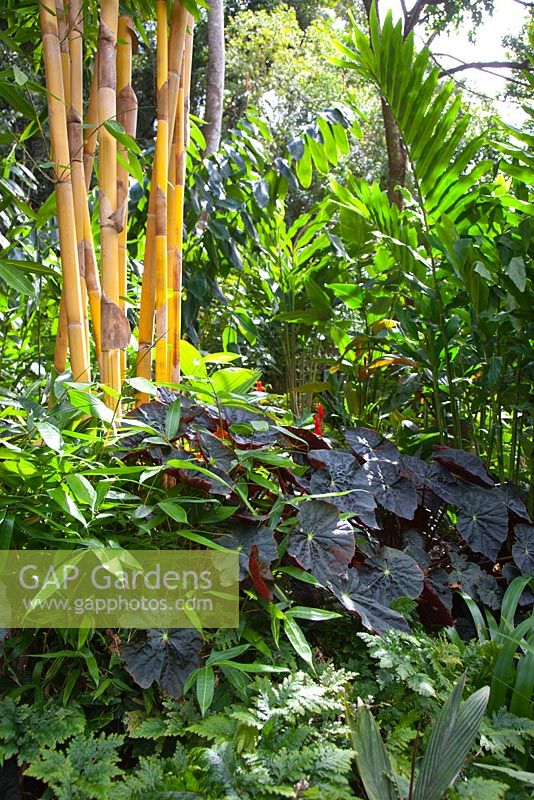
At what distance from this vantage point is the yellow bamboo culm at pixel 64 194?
1.21 metres

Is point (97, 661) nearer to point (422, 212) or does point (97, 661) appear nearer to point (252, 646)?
point (252, 646)

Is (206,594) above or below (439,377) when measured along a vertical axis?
below

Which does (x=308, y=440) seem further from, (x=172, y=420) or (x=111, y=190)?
(x=111, y=190)

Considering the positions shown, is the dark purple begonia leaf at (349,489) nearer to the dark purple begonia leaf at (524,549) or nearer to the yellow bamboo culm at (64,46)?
the dark purple begonia leaf at (524,549)

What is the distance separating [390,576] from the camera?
1.13m

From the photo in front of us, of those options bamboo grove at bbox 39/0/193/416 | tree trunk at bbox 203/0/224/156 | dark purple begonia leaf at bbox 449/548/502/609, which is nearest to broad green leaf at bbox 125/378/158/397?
bamboo grove at bbox 39/0/193/416

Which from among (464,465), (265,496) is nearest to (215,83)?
(464,465)

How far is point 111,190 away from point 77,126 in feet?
0.43

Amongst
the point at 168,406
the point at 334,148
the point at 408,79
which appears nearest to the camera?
the point at 168,406

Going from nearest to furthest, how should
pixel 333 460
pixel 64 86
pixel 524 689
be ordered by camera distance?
pixel 524 689 < pixel 333 460 < pixel 64 86

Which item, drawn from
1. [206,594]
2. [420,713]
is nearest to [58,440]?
[206,594]

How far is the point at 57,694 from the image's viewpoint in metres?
0.95

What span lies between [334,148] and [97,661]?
2.32 meters

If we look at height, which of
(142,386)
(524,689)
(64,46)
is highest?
(64,46)
